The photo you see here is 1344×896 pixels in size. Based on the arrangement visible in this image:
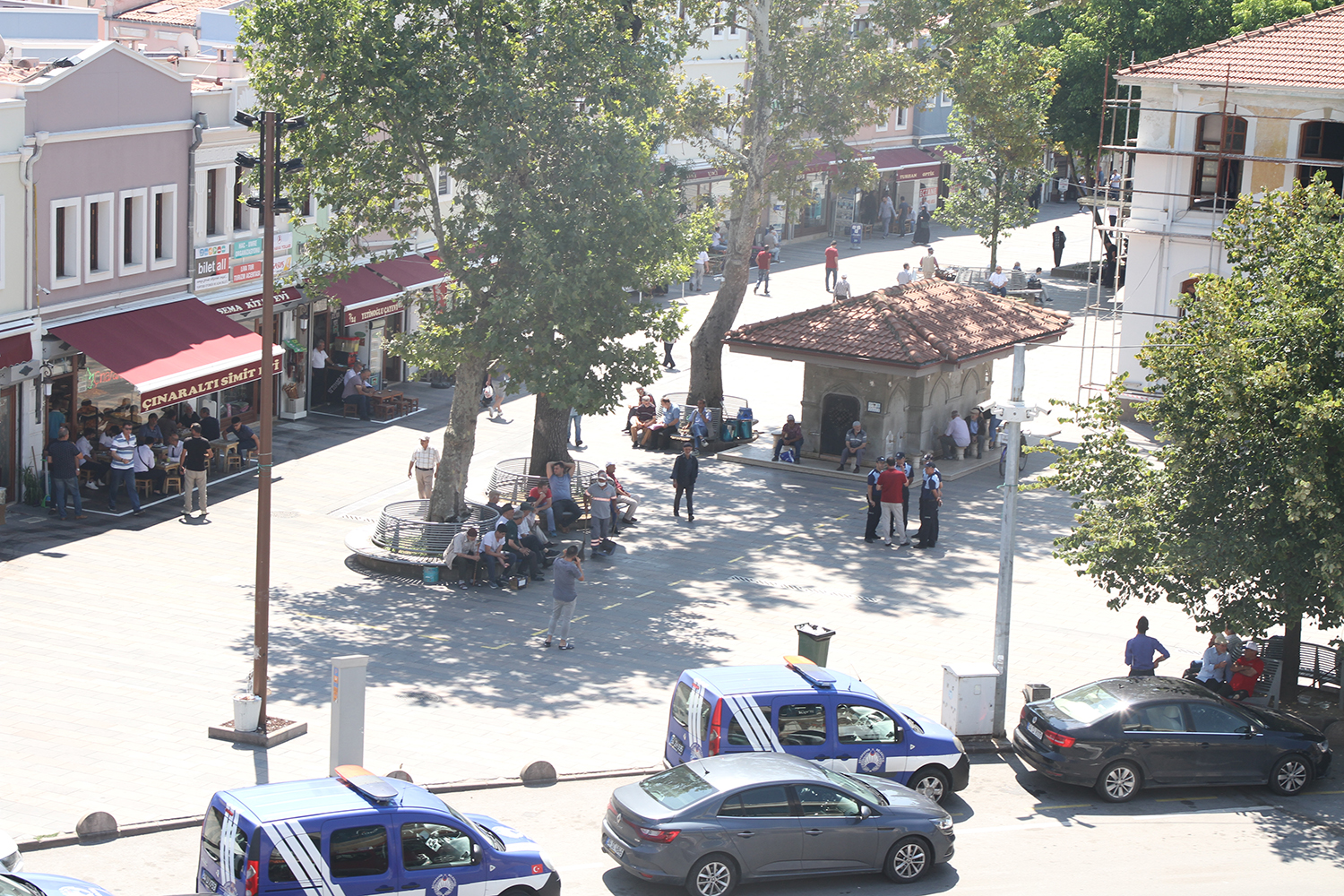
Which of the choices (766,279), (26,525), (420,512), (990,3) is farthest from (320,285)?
(766,279)

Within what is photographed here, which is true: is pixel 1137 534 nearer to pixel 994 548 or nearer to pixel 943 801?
pixel 943 801

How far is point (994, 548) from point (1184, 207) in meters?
13.3

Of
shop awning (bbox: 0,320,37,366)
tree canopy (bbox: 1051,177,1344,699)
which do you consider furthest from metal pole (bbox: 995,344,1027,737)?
shop awning (bbox: 0,320,37,366)

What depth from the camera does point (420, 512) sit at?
93.8ft

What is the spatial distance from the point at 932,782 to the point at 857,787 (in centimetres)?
245

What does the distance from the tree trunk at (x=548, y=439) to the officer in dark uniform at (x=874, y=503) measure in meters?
6.27

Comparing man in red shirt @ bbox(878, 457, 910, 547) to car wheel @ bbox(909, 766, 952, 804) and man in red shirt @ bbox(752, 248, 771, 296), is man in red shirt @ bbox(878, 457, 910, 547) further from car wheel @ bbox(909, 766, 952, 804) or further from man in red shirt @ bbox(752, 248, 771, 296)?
man in red shirt @ bbox(752, 248, 771, 296)

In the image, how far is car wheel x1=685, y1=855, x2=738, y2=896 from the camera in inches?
595

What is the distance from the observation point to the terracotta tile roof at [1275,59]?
36.8m

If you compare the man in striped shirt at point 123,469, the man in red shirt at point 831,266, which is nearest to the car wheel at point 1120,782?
the man in striped shirt at point 123,469

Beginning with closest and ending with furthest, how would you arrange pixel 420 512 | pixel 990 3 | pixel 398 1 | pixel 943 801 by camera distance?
1. pixel 943 801
2. pixel 398 1
3. pixel 420 512
4. pixel 990 3

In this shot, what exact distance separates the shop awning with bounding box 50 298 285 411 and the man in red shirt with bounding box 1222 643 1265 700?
19059 millimetres

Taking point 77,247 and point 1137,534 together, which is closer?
point 1137,534

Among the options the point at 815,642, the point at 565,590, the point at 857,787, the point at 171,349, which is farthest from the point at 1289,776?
the point at 171,349
